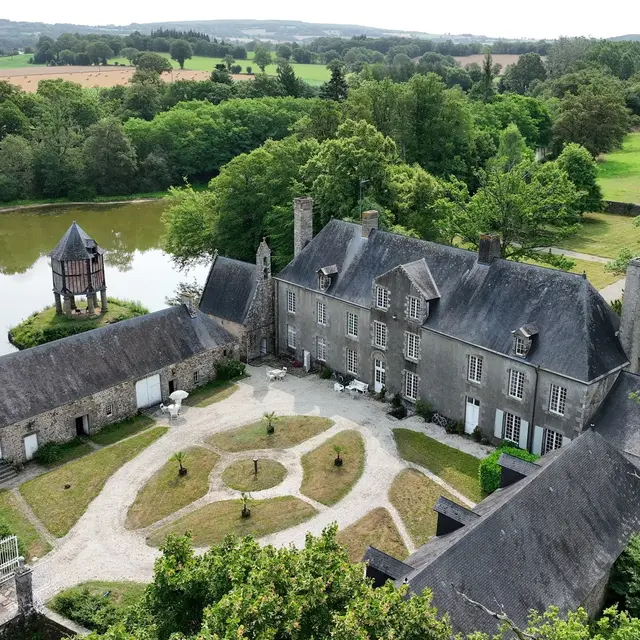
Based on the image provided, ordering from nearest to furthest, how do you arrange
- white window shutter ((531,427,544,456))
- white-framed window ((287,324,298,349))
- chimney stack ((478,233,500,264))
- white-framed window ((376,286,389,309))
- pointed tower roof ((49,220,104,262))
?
white window shutter ((531,427,544,456)) < chimney stack ((478,233,500,264)) < white-framed window ((376,286,389,309)) < white-framed window ((287,324,298,349)) < pointed tower roof ((49,220,104,262))

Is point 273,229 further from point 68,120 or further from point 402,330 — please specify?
point 68,120

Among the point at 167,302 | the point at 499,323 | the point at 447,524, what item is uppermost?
the point at 499,323

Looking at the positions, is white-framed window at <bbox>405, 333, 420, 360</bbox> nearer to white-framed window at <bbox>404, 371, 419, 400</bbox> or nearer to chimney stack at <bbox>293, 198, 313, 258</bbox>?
white-framed window at <bbox>404, 371, 419, 400</bbox>

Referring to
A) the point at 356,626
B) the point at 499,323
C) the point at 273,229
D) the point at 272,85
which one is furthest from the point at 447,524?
the point at 272,85

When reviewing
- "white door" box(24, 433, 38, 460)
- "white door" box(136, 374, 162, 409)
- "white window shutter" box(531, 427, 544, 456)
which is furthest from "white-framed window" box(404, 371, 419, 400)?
"white door" box(24, 433, 38, 460)

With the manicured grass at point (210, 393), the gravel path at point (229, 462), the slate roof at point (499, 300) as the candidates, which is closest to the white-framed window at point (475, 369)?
the slate roof at point (499, 300)

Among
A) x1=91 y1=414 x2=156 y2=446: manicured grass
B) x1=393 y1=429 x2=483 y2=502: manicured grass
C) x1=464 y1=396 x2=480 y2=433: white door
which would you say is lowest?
x1=91 y1=414 x2=156 y2=446: manicured grass
